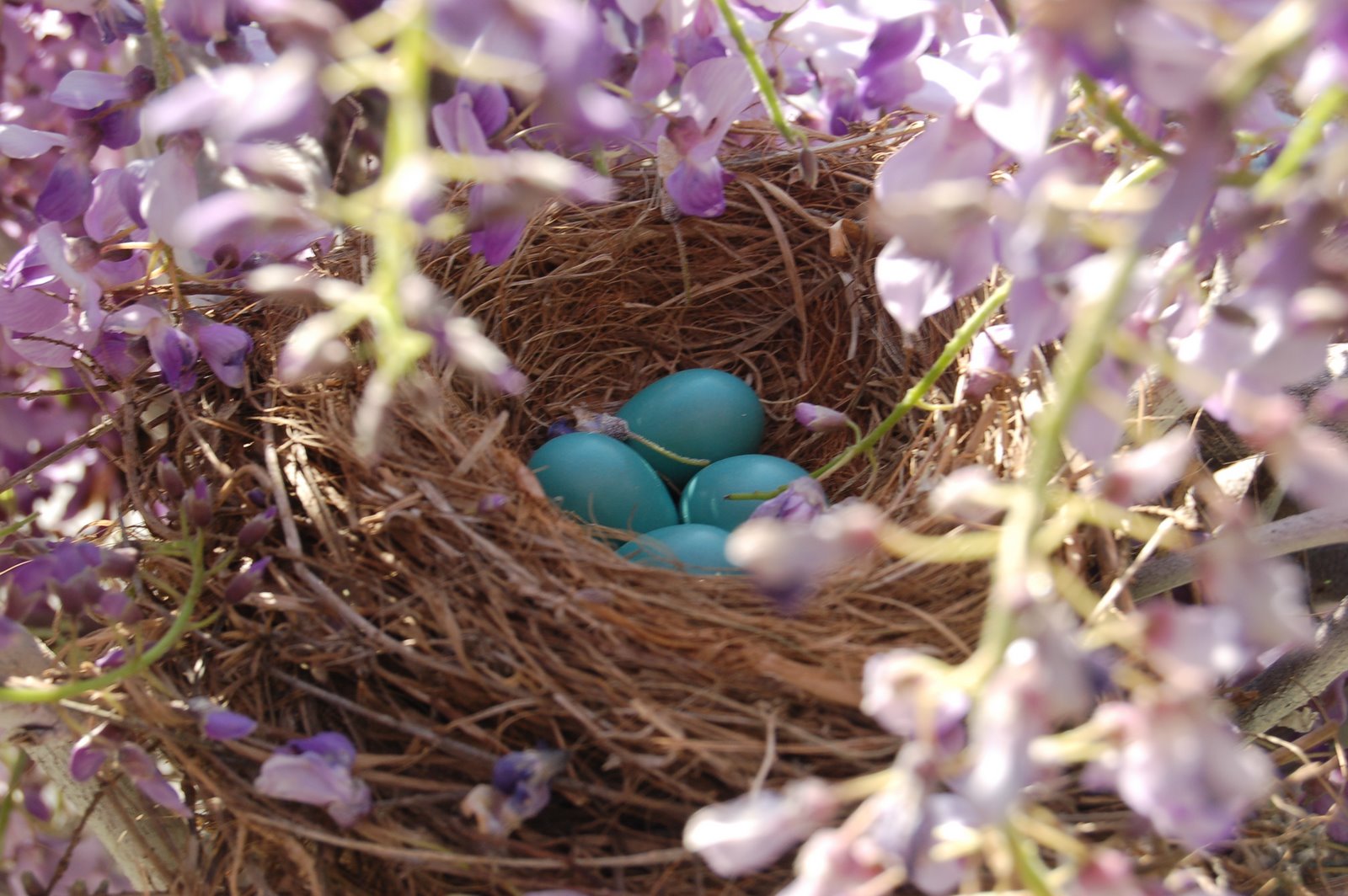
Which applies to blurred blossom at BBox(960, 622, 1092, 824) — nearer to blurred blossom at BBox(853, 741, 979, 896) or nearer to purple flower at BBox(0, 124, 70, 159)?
blurred blossom at BBox(853, 741, 979, 896)

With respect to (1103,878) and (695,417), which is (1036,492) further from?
(695,417)

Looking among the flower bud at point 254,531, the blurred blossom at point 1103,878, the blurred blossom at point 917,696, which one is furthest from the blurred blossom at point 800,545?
the flower bud at point 254,531

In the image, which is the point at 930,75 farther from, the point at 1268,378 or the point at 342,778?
the point at 342,778

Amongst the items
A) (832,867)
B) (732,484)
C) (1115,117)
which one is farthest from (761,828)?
(732,484)

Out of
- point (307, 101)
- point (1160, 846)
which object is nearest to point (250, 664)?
point (307, 101)

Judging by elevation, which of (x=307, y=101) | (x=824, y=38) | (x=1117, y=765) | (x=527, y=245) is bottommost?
(x=527, y=245)
